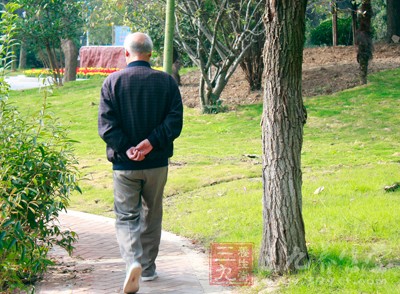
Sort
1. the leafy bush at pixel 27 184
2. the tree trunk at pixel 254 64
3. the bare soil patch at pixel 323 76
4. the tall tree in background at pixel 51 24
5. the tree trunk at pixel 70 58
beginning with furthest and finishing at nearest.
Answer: the tree trunk at pixel 70 58
the tall tree in background at pixel 51 24
the tree trunk at pixel 254 64
the bare soil patch at pixel 323 76
the leafy bush at pixel 27 184

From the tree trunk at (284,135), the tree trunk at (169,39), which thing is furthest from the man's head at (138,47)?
the tree trunk at (169,39)

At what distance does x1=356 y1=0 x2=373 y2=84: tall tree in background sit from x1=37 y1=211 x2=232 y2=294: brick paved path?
10713 mm

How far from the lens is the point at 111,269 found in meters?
7.21

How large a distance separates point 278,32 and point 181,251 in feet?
8.63

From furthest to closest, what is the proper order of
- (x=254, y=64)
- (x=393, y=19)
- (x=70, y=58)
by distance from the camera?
(x=70, y=58)
(x=393, y=19)
(x=254, y=64)

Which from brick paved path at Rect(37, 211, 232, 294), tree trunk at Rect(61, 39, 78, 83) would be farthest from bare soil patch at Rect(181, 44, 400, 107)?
brick paved path at Rect(37, 211, 232, 294)

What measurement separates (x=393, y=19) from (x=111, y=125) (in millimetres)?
19157

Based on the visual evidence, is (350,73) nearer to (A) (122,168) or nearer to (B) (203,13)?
(B) (203,13)

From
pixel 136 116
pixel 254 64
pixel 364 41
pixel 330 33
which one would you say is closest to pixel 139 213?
pixel 136 116

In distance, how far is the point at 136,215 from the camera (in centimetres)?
650

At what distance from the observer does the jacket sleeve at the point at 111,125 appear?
6.38 m

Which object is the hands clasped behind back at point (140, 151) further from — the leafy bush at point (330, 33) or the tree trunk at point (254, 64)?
the leafy bush at point (330, 33)

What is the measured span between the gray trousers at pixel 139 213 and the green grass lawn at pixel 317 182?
974mm

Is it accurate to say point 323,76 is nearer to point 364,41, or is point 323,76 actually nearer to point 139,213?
point 364,41
